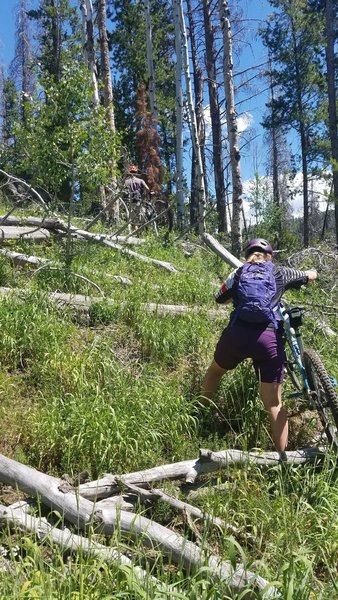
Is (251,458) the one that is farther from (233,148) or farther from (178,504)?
(233,148)

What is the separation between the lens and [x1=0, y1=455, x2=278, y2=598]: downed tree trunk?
2.55 m

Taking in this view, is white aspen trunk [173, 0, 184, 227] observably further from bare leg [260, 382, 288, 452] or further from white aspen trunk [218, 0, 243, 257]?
bare leg [260, 382, 288, 452]

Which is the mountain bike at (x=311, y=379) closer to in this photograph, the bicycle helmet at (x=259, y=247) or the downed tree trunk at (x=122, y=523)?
the bicycle helmet at (x=259, y=247)

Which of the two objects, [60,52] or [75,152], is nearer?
[75,152]

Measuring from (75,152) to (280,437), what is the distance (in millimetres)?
4698

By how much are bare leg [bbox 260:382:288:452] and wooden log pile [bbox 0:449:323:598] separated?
17 cm

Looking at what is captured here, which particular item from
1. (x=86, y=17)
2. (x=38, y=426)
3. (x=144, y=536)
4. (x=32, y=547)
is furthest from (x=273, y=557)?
(x=86, y=17)

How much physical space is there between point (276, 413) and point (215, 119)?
19571mm

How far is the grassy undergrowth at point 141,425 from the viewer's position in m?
2.53

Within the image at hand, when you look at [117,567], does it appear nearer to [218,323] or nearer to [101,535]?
[101,535]

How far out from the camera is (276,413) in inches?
157

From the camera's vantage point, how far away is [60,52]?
2544 cm

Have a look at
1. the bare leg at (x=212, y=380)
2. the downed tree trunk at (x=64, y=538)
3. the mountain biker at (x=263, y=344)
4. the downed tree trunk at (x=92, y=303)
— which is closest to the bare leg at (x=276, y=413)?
the mountain biker at (x=263, y=344)

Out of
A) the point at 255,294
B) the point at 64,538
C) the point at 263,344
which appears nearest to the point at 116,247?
the point at 255,294
